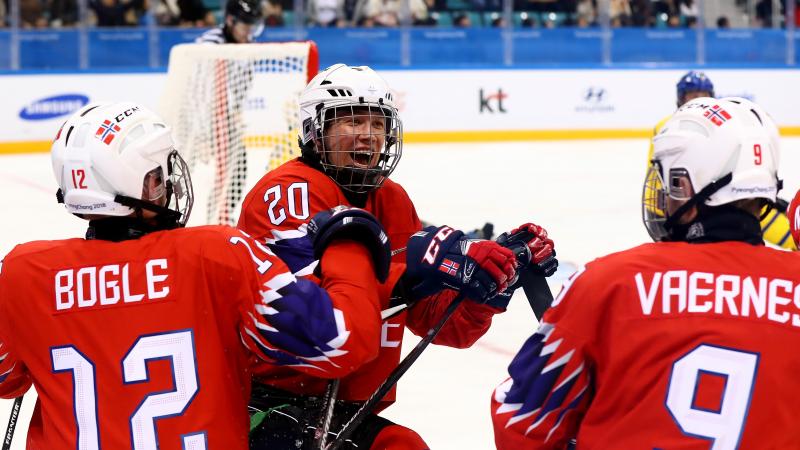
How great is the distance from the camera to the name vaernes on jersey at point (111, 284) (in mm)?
1933

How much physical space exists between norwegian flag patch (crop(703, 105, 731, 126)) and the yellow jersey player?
7 cm

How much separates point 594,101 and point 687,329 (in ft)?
34.5

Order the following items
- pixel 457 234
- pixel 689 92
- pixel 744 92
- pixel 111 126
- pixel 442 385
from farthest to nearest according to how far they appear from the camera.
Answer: pixel 744 92, pixel 689 92, pixel 442 385, pixel 457 234, pixel 111 126

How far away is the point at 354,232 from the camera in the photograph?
2145 mm

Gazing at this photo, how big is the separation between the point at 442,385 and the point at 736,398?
2.56m

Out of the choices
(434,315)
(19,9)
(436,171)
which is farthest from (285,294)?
(19,9)

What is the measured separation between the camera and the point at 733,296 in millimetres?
1732

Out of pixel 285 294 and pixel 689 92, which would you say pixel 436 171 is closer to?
pixel 689 92

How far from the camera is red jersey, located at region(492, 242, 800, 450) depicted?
1714mm

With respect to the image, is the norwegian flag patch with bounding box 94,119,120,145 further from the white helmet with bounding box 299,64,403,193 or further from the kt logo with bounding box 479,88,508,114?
the kt logo with bounding box 479,88,508,114

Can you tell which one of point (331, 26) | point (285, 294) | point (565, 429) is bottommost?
point (565, 429)

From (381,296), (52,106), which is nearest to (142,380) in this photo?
(381,296)

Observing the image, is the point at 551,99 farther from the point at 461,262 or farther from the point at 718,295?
the point at 718,295

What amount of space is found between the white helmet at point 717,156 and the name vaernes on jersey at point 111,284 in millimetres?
823
